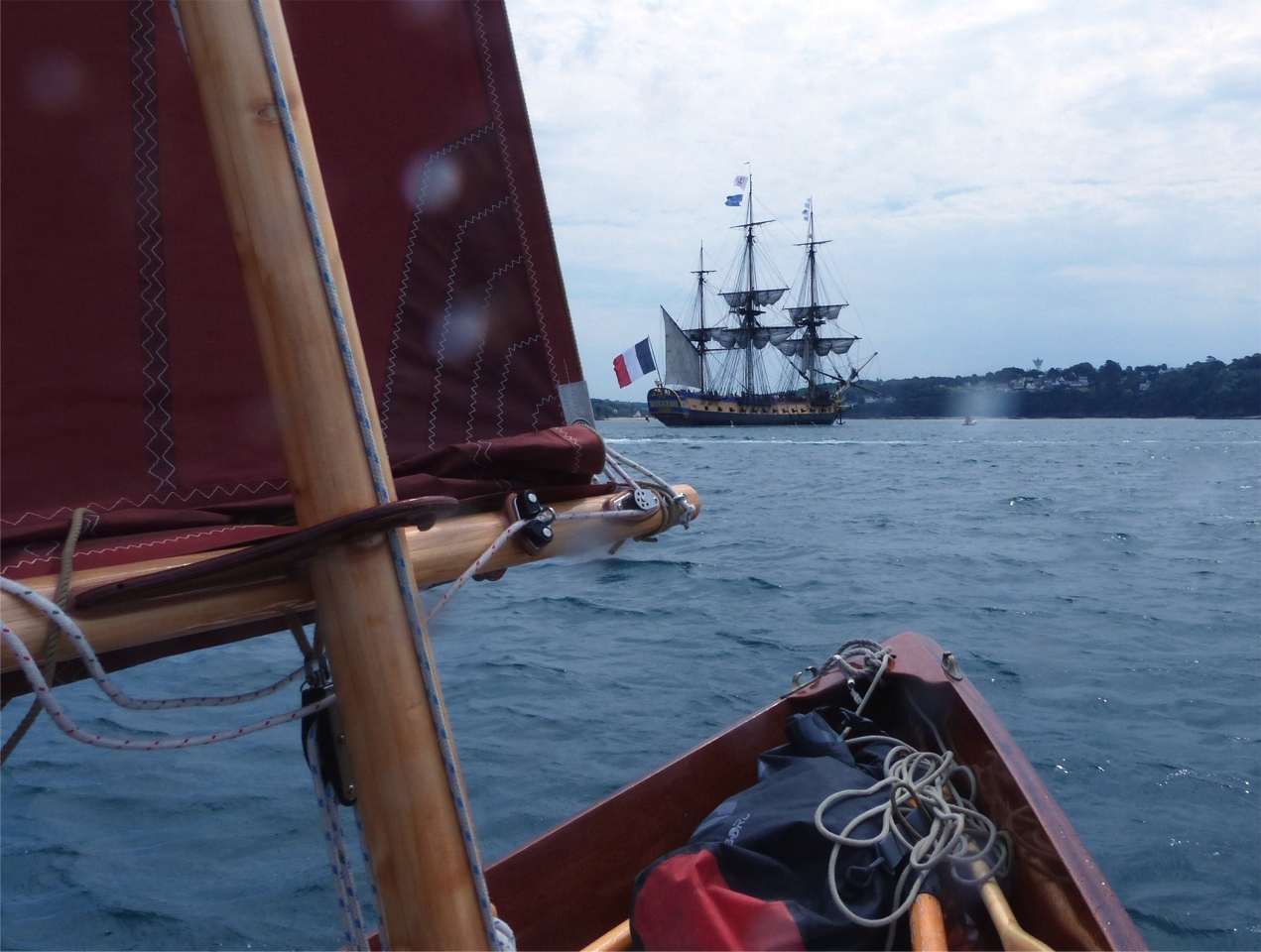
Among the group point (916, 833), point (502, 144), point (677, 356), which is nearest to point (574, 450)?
point (502, 144)

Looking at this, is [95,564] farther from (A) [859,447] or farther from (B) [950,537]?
(A) [859,447]

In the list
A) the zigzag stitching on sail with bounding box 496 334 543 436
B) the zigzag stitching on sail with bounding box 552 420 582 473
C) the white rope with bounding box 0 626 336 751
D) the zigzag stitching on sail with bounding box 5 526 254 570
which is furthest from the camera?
the zigzag stitching on sail with bounding box 496 334 543 436

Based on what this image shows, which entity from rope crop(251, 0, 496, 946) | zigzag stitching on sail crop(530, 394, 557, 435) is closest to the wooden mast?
rope crop(251, 0, 496, 946)

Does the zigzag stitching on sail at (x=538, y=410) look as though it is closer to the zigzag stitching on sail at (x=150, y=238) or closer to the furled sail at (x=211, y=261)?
the furled sail at (x=211, y=261)

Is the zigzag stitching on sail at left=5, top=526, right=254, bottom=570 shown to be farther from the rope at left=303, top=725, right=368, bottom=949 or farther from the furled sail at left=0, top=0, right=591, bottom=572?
the rope at left=303, top=725, right=368, bottom=949

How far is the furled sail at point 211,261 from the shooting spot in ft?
4.47

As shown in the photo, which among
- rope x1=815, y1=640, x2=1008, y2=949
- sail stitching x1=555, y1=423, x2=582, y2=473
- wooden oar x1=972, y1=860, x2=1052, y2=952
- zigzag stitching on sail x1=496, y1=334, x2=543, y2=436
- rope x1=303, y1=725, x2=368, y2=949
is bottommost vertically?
wooden oar x1=972, y1=860, x2=1052, y2=952

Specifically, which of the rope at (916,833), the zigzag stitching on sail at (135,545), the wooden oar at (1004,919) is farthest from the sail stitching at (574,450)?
the wooden oar at (1004,919)

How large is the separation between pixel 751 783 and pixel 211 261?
2.33m

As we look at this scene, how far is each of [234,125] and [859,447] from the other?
44802 millimetres

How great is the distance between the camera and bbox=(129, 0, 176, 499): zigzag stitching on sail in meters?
1.46

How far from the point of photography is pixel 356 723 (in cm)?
107

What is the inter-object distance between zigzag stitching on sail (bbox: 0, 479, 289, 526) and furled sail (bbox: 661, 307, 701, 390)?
62599 mm

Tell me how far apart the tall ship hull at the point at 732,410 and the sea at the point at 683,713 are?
51.1 metres
